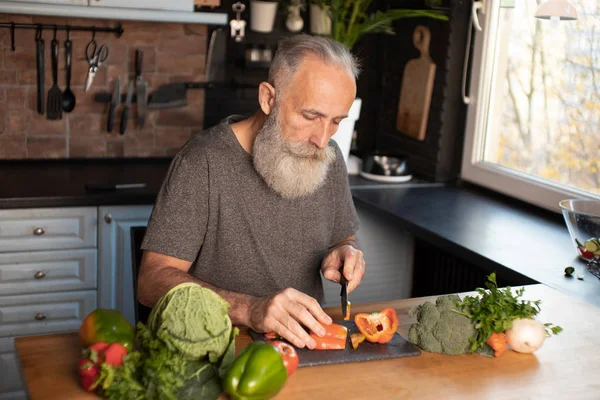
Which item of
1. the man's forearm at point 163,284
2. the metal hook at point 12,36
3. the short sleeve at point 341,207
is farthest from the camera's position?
the metal hook at point 12,36

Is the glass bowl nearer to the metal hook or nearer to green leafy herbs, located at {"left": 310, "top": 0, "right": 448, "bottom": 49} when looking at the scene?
green leafy herbs, located at {"left": 310, "top": 0, "right": 448, "bottom": 49}

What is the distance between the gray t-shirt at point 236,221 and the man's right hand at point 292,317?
1.55 feet

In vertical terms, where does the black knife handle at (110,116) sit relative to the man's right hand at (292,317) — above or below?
above

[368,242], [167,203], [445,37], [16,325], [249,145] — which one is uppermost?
[445,37]

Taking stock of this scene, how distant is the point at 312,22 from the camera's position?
12.3 ft

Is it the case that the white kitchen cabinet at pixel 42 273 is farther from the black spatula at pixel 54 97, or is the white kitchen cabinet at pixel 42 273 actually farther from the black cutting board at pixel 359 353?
the black cutting board at pixel 359 353

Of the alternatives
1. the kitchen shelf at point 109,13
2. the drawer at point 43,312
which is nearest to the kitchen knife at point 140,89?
the kitchen shelf at point 109,13

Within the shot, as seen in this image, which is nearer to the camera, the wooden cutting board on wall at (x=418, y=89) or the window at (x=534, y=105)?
the window at (x=534, y=105)

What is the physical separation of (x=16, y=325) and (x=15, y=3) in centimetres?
129

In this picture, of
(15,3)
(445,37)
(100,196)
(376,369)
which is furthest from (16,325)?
(445,37)

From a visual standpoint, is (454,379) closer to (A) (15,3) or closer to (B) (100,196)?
(B) (100,196)

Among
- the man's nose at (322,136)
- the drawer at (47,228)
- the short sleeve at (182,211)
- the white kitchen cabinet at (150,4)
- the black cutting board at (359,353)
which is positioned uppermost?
the white kitchen cabinet at (150,4)

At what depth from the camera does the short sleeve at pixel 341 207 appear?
2.36m

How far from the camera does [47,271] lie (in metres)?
3.01
